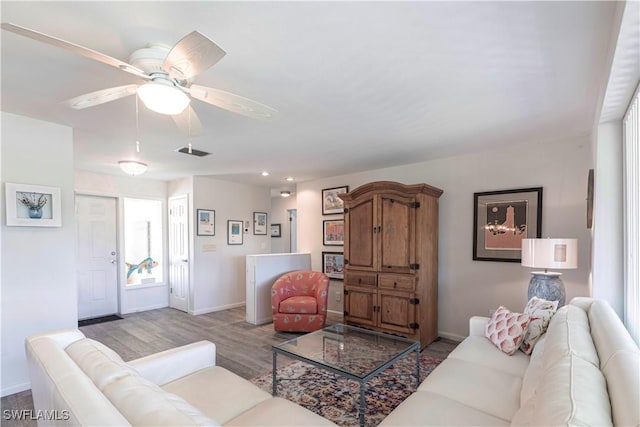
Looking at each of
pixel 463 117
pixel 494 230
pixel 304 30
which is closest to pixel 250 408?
pixel 304 30

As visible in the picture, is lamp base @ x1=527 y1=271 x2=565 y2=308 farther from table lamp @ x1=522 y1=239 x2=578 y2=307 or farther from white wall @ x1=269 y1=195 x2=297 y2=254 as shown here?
white wall @ x1=269 y1=195 x2=297 y2=254

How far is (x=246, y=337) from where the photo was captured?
13.1 ft

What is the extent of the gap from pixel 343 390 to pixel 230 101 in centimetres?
238

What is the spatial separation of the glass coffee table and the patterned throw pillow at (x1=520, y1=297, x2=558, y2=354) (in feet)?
2.55

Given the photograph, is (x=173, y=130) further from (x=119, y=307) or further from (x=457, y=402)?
(x=119, y=307)

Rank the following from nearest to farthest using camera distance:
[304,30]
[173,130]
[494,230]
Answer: [304,30]
[173,130]
[494,230]

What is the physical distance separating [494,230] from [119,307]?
19.0 feet

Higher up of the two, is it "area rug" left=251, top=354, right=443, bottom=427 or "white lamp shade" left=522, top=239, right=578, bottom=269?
"white lamp shade" left=522, top=239, right=578, bottom=269

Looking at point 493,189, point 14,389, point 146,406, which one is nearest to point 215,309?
point 14,389

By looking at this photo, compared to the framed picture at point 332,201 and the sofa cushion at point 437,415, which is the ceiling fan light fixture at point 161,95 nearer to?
the sofa cushion at point 437,415

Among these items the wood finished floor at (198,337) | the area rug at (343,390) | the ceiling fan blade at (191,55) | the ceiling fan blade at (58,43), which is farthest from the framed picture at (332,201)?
the ceiling fan blade at (58,43)

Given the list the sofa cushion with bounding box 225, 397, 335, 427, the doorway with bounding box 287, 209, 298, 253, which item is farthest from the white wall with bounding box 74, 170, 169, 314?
the sofa cushion with bounding box 225, 397, 335, 427

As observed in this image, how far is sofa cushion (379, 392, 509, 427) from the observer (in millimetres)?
1431

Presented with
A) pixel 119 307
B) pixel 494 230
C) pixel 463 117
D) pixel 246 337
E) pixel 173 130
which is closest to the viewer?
pixel 463 117
